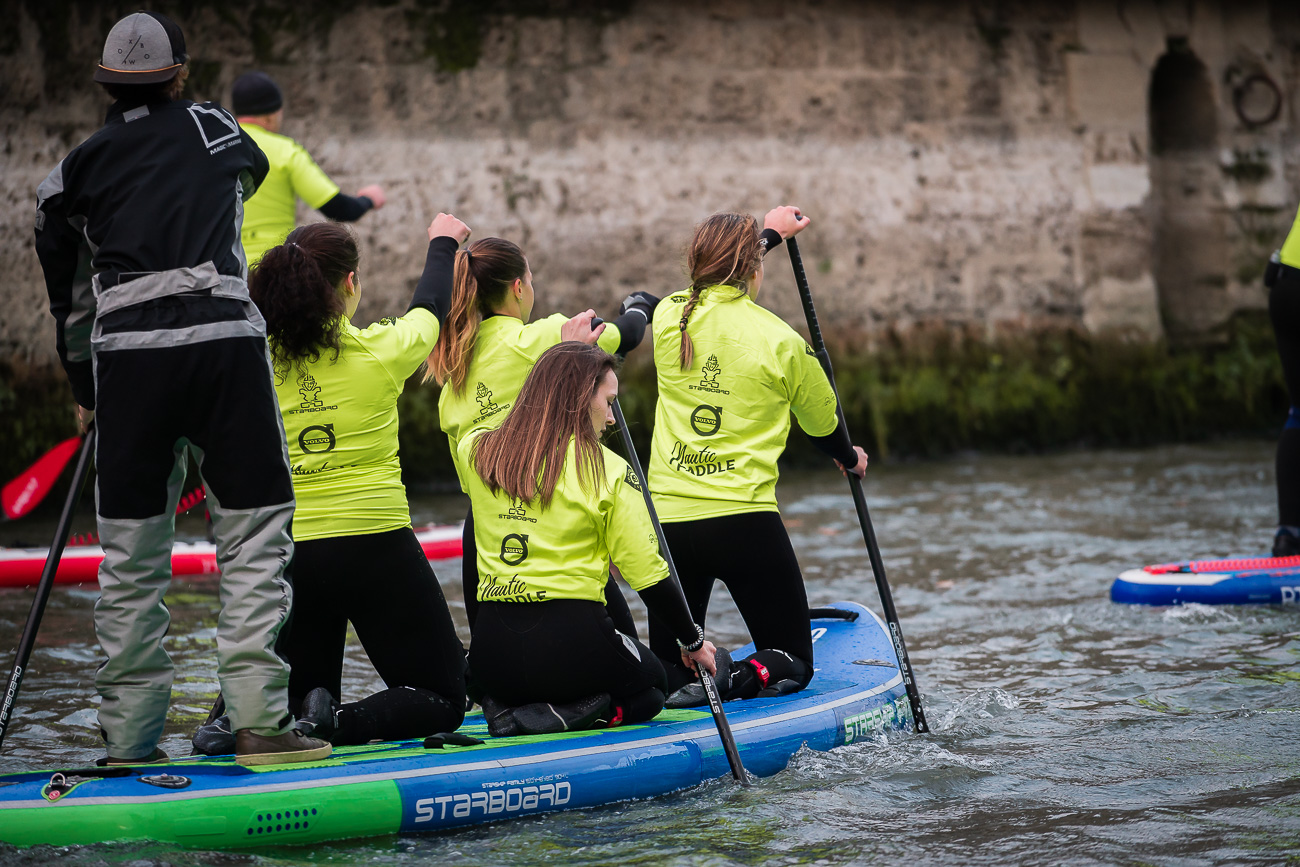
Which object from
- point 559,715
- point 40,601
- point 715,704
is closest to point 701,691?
point 715,704

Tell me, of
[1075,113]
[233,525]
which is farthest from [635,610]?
[1075,113]

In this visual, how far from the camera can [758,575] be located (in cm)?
452

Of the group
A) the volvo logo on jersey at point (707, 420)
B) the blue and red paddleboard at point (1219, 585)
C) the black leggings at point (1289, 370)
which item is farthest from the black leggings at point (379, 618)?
the black leggings at point (1289, 370)

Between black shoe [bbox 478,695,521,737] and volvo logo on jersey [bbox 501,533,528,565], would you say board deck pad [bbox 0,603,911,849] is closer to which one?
black shoe [bbox 478,695,521,737]

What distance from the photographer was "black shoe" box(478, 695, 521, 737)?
3934mm

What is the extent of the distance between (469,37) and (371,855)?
8.16 metres

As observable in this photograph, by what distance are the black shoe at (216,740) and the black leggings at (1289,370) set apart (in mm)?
4992

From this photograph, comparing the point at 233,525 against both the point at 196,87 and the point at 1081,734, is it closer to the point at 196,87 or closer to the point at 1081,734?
the point at 1081,734

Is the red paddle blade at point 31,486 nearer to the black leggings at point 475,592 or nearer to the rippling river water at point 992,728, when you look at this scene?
the rippling river water at point 992,728

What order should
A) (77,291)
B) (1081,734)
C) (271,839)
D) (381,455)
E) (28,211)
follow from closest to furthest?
(271,839)
(77,291)
(381,455)
(1081,734)
(28,211)

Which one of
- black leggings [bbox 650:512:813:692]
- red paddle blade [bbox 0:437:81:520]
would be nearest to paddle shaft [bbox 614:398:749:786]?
black leggings [bbox 650:512:813:692]

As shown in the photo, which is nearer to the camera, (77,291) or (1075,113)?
(77,291)

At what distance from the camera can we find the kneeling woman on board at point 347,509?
3.95m

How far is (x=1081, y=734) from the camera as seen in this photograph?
4.54 m
